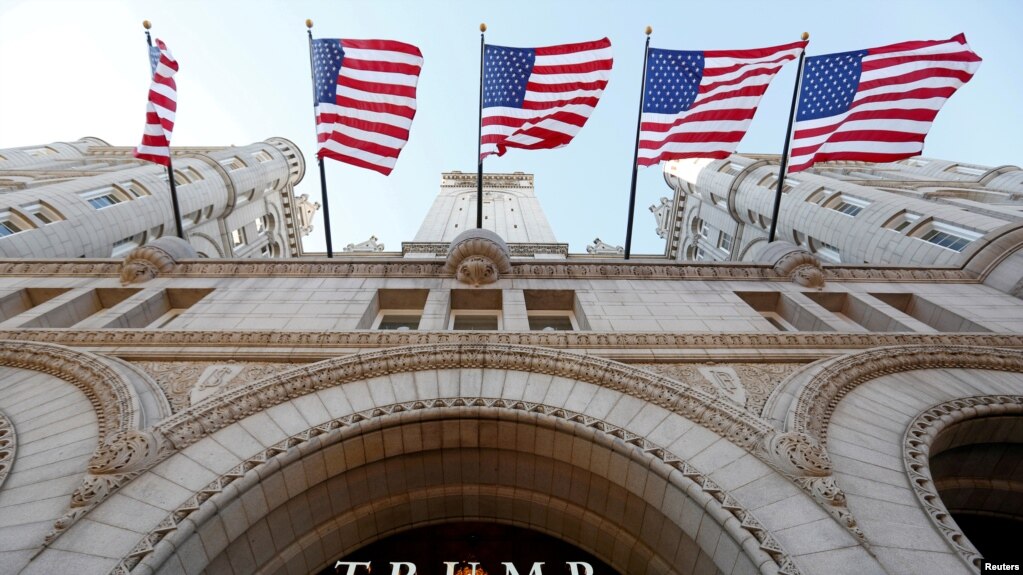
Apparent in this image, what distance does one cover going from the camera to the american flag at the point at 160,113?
15148 mm

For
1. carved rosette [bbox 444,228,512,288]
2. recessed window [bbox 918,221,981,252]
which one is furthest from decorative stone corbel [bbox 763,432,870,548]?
recessed window [bbox 918,221,981,252]

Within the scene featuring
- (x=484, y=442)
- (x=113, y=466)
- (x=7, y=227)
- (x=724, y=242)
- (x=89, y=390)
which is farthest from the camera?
(x=724, y=242)

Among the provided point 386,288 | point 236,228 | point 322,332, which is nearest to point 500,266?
point 386,288

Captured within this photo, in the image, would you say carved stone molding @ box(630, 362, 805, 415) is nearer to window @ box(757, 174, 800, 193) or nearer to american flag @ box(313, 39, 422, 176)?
american flag @ box(313, 39, 422, 176)

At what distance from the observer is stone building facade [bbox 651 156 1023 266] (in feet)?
68.9

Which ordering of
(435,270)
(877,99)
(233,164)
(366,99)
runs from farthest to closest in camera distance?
(233,164) < (366,99) < (435,270) < (877,99)

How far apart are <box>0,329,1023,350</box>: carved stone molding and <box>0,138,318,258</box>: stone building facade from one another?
11.0 metres

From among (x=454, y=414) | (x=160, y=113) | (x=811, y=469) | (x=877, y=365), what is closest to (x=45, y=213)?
(x=160, y=113)

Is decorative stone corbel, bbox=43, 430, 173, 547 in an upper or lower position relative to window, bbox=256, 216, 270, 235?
upper

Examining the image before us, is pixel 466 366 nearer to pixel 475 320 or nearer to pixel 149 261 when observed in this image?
pixel 475 320

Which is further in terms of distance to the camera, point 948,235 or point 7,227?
point 948,235

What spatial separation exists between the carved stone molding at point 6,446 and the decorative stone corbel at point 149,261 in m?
6.06

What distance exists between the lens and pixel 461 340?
425 inches

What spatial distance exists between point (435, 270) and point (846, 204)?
24.8 meters
